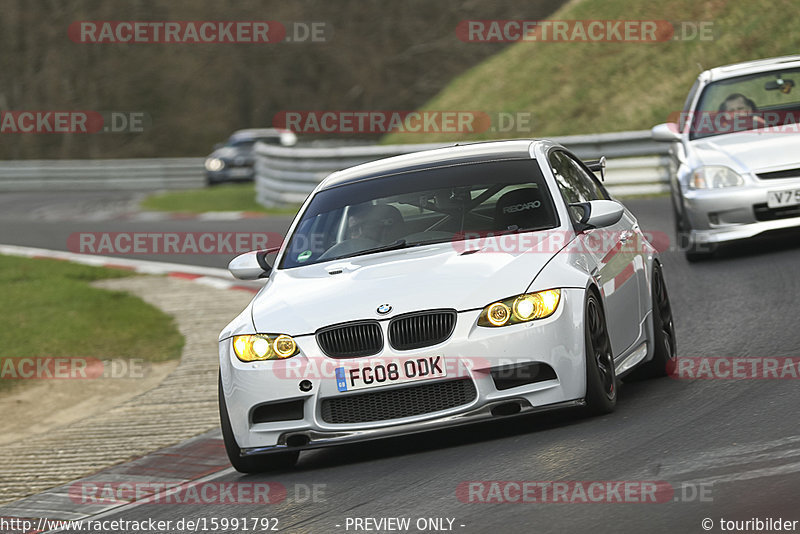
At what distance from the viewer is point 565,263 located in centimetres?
693

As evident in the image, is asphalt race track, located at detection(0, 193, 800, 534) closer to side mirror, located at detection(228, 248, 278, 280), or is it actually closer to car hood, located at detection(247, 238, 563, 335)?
car hood, located at detection(247, 238, 563, 335)

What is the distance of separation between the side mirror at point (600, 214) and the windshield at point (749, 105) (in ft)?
19.0

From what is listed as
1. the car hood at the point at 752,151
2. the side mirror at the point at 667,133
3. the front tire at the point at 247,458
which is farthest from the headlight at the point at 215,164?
the front tire at the point at 247,458

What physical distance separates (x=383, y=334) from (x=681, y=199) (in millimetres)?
6957

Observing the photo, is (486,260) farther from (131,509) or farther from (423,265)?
(131,509)

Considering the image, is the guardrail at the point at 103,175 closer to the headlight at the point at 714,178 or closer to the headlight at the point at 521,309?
the headlight at the point at 714,178

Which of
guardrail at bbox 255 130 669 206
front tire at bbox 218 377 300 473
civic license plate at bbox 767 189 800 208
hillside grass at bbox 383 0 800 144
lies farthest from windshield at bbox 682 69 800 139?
hillside grass at bbox 383 0 800 144

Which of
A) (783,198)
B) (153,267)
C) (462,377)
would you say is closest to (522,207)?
(462,377)

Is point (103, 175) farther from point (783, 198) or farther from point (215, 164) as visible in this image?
point (783, 198)

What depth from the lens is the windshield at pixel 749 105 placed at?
42.7 ft

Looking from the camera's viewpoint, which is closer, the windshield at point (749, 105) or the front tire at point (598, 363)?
the front tire at point (598, 363)

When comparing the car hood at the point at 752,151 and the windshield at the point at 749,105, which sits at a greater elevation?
the windshield at the point at 749,105

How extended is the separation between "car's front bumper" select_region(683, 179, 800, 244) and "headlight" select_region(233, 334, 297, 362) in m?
6.55

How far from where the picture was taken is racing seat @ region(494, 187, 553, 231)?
7570 millimetres
